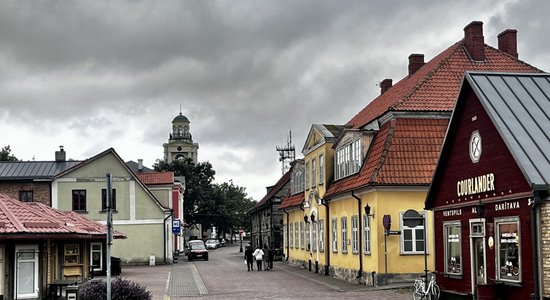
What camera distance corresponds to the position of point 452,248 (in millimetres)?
19750

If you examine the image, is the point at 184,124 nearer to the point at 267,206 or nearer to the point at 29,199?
the point at 267,206

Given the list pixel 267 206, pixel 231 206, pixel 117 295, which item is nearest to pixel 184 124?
pixel 231 206

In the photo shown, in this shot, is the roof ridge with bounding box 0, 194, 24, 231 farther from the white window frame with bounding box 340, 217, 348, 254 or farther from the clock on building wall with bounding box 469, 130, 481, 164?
the white window frame with bounding box 340, 217, 348, 254

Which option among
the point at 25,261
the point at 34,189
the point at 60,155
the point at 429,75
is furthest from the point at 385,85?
the point at 25,261

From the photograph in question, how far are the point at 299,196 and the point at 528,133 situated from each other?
90.4 ft

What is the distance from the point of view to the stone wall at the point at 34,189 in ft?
158

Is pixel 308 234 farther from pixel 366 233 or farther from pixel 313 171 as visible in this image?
pixel 366 233

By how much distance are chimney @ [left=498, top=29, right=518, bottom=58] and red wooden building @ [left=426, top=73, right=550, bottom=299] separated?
1433 cm

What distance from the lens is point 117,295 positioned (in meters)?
17.5

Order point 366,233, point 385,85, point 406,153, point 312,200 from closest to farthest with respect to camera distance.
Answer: point 406,153 < point 366,233 < point 312,200 < point 385,85

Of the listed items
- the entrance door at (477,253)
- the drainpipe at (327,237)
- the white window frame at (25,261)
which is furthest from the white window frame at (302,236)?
the entrance door at (477,253)

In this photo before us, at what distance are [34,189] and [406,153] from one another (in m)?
29.9

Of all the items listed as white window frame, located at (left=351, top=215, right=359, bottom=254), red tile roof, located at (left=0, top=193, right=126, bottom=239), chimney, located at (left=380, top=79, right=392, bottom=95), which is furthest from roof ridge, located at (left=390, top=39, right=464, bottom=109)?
red tile roof, located at (left=0, top=193, right=126, bottom=239)

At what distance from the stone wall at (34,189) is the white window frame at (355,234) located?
25.2 metres
